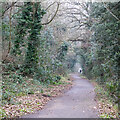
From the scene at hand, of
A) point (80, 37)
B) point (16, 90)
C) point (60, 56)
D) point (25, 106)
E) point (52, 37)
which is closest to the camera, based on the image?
point (25, 106)

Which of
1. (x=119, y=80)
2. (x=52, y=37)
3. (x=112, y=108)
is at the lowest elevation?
(x=112, y=108)

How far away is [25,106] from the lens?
8469 millimetres

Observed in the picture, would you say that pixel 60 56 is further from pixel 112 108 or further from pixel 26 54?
pixel 112 108

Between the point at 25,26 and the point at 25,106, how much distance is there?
895 cm

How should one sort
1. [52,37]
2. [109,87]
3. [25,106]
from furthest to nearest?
[52,37] → [109,87] → [25,106]

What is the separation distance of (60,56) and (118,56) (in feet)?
45.2

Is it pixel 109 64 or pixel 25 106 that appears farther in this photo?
pixel 109 64

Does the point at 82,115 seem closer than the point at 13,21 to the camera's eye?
Yes

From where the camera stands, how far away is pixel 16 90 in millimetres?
10750

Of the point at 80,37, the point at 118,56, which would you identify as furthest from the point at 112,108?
the point at 80,37

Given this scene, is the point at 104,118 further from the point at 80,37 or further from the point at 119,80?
the point at 80,37

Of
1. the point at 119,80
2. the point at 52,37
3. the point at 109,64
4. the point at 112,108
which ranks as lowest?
the point at 112,108

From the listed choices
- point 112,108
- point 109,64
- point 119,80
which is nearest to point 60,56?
point 109,64

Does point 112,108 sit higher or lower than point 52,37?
lower
